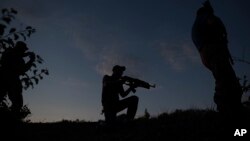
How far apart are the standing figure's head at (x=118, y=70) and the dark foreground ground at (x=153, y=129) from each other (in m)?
1.46

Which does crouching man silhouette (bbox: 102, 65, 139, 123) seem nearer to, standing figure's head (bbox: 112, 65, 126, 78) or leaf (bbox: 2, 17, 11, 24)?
standing figure's head (bbox: 112, 65, 126, 78)

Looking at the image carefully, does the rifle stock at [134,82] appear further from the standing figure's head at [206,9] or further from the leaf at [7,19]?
the leaf at [7,19]

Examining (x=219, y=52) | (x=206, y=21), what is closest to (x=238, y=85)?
(x=219, y=52)

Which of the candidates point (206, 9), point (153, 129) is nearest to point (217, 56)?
point (206, 9)

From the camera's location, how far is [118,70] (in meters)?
→ 10.1

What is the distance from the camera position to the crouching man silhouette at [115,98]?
32.6ft

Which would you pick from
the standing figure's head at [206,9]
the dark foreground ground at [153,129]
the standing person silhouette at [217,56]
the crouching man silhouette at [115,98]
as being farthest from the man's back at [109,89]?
the standing figure's head at [206,9]

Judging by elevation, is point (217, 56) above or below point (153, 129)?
above

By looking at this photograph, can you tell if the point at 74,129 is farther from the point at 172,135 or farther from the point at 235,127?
the point at 235,127

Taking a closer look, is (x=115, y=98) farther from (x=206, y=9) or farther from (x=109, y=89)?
(x=206, y=9)

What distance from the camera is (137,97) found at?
1035cm

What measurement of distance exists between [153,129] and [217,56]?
2487 mm

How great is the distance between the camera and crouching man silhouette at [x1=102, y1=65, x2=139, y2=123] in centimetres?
993

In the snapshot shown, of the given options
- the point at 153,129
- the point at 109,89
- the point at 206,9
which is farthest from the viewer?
the point at 109,89
